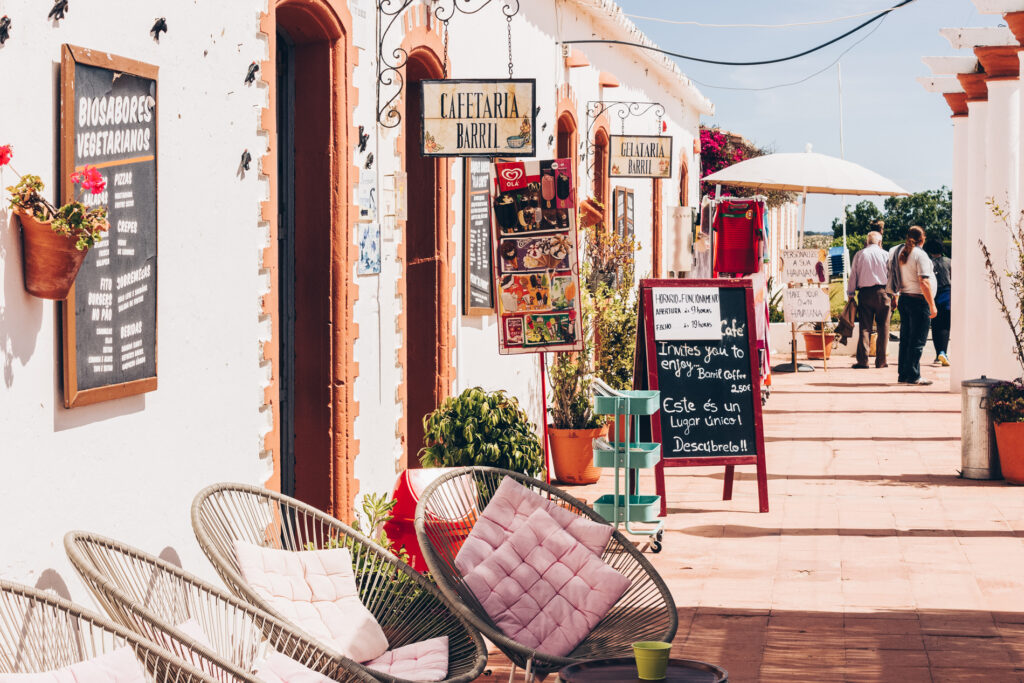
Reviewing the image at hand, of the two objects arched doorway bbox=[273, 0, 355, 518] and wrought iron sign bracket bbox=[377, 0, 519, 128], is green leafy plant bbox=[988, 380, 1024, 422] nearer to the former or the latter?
wrought iron sign bracket bbox=[377, 0, 519, 128]

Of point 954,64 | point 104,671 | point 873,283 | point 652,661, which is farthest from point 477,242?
point 873,283

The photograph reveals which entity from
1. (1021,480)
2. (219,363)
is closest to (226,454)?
(219,363)

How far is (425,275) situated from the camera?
7.29 metres

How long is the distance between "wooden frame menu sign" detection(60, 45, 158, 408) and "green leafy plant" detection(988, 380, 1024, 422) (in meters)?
6.44

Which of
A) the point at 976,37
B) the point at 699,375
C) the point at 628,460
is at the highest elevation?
the point at 976,37

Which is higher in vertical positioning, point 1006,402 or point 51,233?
point 51,233

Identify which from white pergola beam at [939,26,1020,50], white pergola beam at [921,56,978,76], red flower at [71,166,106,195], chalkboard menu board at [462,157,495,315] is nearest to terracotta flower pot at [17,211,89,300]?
red flower at [71,166,106,195]

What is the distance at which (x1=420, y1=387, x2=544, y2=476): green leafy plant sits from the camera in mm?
6148

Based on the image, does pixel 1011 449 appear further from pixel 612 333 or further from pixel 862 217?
pixel 862 217

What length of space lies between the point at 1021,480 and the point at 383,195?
497 cm

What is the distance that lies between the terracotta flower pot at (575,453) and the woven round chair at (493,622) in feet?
13.5

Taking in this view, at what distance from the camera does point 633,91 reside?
14.8m

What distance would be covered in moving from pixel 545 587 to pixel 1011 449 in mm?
5574

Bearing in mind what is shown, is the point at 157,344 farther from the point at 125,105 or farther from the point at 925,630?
the point at 925,630
